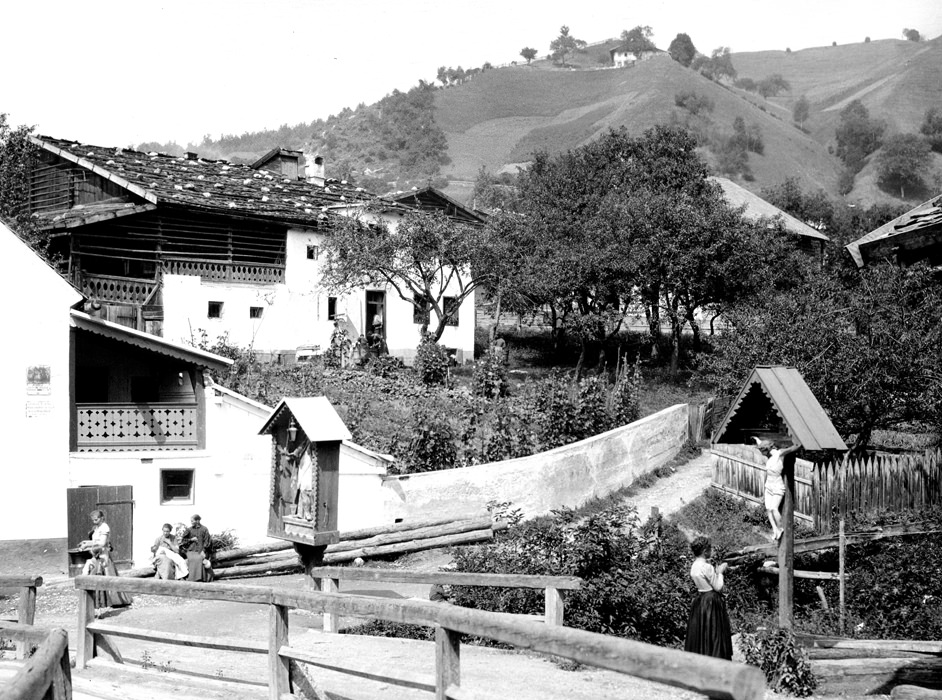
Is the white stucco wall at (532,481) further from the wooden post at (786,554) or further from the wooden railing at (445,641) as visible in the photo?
the wooden railing at (445,641)

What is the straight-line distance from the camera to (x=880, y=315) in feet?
72.7

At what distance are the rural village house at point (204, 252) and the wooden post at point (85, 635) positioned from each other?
22053mm

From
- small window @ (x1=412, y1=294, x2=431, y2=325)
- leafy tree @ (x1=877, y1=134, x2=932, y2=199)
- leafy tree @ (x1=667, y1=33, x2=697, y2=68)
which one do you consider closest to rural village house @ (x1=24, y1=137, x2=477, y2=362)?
small window @ (x1=412, y1=294, x2=431, y2=325)

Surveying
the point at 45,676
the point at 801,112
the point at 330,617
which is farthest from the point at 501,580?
the point at 801,112

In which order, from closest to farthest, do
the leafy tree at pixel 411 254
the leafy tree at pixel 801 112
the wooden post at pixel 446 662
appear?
1. the wooden post at pixel 446 662
2. the leafy tree at pixel 411 254
3. the leafy tree at pixel 801 112

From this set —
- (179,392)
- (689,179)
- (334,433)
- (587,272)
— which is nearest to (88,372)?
(179,392)

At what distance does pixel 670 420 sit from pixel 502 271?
9755 millimetres

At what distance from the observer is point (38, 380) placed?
21.9 meters

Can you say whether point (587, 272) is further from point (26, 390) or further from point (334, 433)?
point (334, 433)

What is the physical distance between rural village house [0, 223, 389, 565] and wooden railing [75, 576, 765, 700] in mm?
12166

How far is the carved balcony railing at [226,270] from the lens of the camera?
108 ft

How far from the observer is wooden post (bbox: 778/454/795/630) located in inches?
454

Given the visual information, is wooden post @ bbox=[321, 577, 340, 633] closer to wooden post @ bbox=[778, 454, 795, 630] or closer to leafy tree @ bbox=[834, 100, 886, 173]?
wooden post @ bbox=[778, 454, 795, 630]

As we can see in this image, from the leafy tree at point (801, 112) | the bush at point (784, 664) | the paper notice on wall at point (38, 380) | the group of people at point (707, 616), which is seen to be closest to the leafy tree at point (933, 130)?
the leafy tree at point (801, 112)
